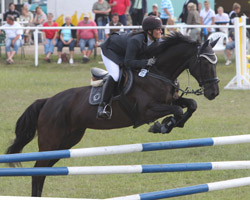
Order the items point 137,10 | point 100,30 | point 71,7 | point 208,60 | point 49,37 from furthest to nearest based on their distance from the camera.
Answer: point 71,7, point 137,10, point 100,30, point 49,37, point 208,60

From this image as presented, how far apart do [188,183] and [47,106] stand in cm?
A: 186

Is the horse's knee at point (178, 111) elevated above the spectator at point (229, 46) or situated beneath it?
situated beneath

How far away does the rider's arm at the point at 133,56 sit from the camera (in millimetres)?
6168

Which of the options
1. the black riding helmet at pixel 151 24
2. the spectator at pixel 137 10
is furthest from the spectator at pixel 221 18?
the black riding helmet at pixel 151 24

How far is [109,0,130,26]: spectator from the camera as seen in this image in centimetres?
1902

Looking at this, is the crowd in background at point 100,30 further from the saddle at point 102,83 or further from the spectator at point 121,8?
the saddle at point 102,83

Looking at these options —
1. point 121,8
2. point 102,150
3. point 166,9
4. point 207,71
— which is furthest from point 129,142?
point 166,9

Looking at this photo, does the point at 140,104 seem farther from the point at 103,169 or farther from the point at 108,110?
the point at 103,169

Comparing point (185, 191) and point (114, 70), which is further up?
point (114, 70)

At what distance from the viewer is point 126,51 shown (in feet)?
20.5

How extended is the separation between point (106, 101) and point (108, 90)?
12 cm

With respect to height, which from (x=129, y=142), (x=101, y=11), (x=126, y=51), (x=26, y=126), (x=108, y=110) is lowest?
(x=129, y=142)

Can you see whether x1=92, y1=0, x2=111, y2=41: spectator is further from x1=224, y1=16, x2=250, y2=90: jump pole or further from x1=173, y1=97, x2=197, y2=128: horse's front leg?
x1=173, y1=97, x2=197, y2=128: horse's front leg

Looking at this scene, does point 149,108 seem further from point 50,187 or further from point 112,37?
point 50,187
